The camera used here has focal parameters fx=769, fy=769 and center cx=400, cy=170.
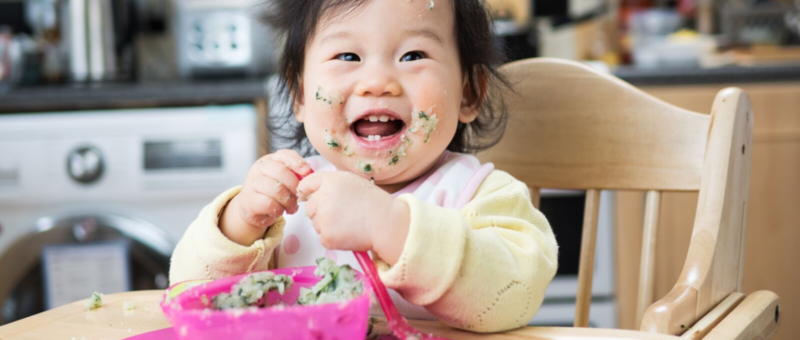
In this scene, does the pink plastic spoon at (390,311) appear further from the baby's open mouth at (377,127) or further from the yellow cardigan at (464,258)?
the baby's open mouth at (377,127)

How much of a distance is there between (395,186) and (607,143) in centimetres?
31

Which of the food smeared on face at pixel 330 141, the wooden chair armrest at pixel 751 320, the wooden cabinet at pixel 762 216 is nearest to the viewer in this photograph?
the wooden chair armrest at pixel 751 320

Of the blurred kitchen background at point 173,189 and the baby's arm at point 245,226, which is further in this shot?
the blurred kitchen background at point 173,189

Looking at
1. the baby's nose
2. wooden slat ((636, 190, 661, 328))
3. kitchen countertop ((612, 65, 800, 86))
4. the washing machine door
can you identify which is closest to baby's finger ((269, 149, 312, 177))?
the baby's nose

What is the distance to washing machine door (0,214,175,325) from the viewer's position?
1933 millimetres

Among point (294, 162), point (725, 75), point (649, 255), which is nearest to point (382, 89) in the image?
point (294, 162)

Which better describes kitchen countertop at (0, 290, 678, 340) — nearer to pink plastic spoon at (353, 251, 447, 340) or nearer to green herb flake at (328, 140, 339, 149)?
pink plastic spoon at (353, 251, 447, 340)

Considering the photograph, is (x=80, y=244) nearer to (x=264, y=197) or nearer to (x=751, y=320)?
(x=264, y=197)

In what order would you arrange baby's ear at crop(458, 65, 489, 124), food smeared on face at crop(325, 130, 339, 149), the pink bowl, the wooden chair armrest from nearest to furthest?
the pink bowl → the wooden chair armrest → food smeared on face at crop(325, 130, 339, 149) → baby's ear at crop(458, 65, 489, 124)

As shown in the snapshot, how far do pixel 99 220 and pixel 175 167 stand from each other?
0.23m

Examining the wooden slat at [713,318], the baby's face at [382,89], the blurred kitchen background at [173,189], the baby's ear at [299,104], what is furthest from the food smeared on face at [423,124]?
the blurred kitchen background at [173,189]

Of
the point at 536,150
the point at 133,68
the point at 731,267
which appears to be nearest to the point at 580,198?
the point at 536,150

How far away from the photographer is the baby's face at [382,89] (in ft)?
2.68

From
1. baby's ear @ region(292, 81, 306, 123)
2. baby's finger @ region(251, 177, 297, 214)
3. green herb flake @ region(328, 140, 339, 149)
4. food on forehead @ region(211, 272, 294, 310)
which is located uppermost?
baby's ear @ region(292, 81, 306, 123)
